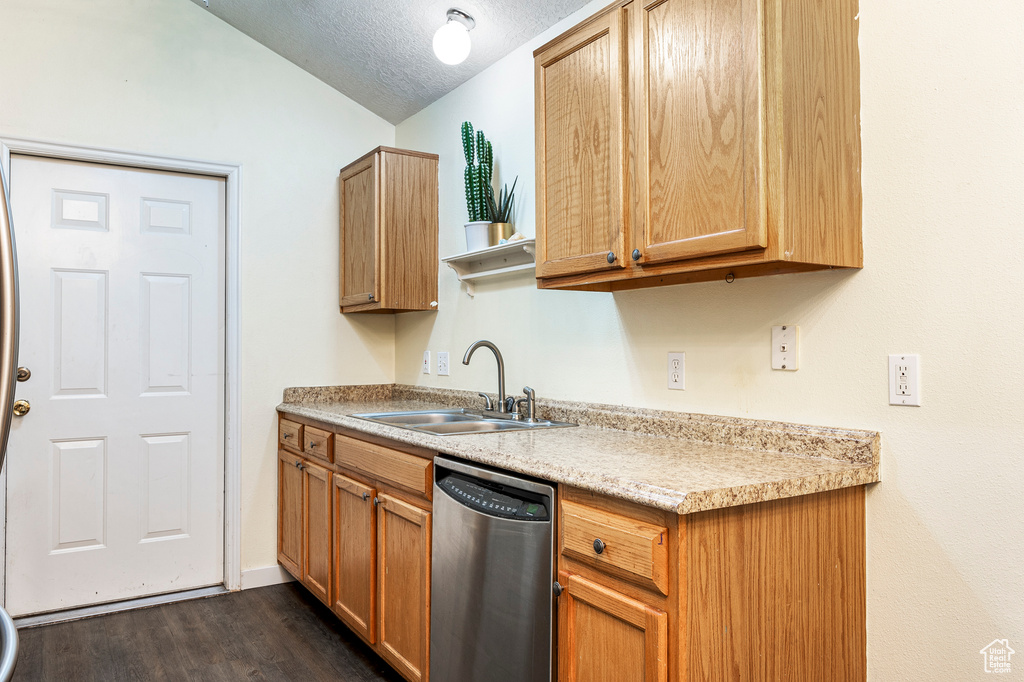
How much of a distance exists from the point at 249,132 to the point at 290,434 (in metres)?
1.46

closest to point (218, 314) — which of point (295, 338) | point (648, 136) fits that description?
point (295, 338)

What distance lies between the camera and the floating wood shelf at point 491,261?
2463 millimetres

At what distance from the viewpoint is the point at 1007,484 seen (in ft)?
4.20

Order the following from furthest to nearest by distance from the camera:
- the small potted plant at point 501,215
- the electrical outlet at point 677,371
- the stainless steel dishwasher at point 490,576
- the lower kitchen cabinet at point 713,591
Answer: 1. the small potted plant at point 501,215
2. the electrical outlet at point 677,371
3. the stainless steel dishwasher at point 490,576
4. the lower kitchen cabinet at point 713,591

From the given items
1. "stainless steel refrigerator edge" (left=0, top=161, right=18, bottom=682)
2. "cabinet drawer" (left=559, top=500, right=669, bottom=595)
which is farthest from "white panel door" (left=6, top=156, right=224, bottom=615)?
"stainless steel refrigerator edge" (left=0, top=161, right=18, bottom=682)

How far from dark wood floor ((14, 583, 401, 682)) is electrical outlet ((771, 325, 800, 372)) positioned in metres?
1.66

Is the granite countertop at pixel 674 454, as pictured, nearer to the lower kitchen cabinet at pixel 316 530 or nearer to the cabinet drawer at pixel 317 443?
the cabinet drawer at pixel 317 443

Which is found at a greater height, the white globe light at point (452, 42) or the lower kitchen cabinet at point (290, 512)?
the white globe light at point (452, 42)

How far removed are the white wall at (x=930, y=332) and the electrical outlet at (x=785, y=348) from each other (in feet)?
0.07

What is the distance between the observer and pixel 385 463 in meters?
2.15

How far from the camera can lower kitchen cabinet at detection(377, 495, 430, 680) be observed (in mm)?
1929

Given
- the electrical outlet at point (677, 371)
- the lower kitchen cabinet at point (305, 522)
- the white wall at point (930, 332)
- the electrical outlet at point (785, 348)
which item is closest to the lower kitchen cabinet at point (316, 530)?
the lower kitchen cabinet at point (305, 522)

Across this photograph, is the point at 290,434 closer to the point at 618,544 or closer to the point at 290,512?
the point at 290,512

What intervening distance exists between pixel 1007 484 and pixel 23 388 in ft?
11.0
